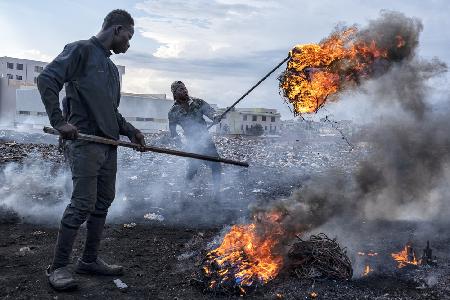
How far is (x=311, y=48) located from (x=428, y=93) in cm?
198

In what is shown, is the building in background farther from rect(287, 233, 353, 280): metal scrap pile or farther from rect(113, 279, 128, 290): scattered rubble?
rect(287, 233, 353, 280): metal scrap pile

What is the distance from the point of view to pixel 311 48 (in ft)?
17.3

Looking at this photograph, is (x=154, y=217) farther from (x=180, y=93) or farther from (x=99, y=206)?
Result: (x=180, y=93)

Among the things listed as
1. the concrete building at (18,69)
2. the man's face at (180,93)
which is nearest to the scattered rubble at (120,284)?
the man's face at (180,93)

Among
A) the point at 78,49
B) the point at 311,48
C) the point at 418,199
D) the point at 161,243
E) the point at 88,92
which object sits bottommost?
the point at 161,243

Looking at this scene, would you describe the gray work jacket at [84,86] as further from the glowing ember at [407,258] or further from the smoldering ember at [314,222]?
the glowing ember at [407,258]

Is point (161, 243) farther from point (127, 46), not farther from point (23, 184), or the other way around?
point (23, 184)

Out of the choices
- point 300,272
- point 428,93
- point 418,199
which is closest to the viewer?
point 300,272

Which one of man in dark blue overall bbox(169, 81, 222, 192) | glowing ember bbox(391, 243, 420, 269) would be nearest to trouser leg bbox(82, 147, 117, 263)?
glowing ember bbox(391, 243, 420, 269)

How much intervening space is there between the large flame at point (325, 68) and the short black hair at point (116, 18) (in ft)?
7.40

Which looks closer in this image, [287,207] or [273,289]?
[273,289]

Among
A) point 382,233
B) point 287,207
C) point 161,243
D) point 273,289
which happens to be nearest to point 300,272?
point 273,289

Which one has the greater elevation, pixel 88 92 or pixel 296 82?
pixel 296 82

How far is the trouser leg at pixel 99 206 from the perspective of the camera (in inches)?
151
